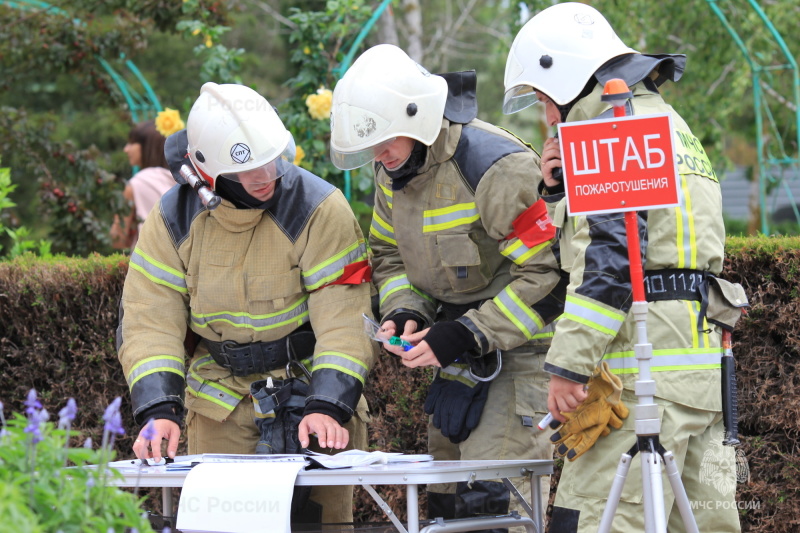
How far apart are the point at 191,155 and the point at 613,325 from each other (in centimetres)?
167

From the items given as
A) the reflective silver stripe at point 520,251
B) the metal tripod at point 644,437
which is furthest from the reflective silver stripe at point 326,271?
the metal tripod at point 644,437

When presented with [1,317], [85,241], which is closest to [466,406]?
[1,317]

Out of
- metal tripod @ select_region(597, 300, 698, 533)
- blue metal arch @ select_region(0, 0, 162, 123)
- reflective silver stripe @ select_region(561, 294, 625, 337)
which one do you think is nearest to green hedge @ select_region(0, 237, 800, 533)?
reflective silver stripe @ select_region(561, 294, 625, 337)

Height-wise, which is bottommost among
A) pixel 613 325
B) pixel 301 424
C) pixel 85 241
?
pixel 301 424

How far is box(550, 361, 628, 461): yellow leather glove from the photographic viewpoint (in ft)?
9.57

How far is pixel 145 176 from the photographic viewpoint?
6.40 m

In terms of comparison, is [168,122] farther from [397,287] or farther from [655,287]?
[655,287]

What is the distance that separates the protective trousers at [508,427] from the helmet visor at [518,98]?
0.83 meters

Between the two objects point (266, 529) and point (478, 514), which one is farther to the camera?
point (478, 514)

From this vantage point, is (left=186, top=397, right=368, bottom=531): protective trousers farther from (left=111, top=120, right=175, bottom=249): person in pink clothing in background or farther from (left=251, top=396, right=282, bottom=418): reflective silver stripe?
(left=111, top=120, right=175, bottom=249): person in pink clothing in background

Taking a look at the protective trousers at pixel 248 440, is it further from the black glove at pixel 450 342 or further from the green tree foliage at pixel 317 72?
the green tree foliage at pixel 317 72

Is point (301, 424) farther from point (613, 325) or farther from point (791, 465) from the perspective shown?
point (791, 465)

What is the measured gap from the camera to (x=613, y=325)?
2.84m

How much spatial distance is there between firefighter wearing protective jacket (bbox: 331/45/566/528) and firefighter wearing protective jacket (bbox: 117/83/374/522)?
0.21 m
